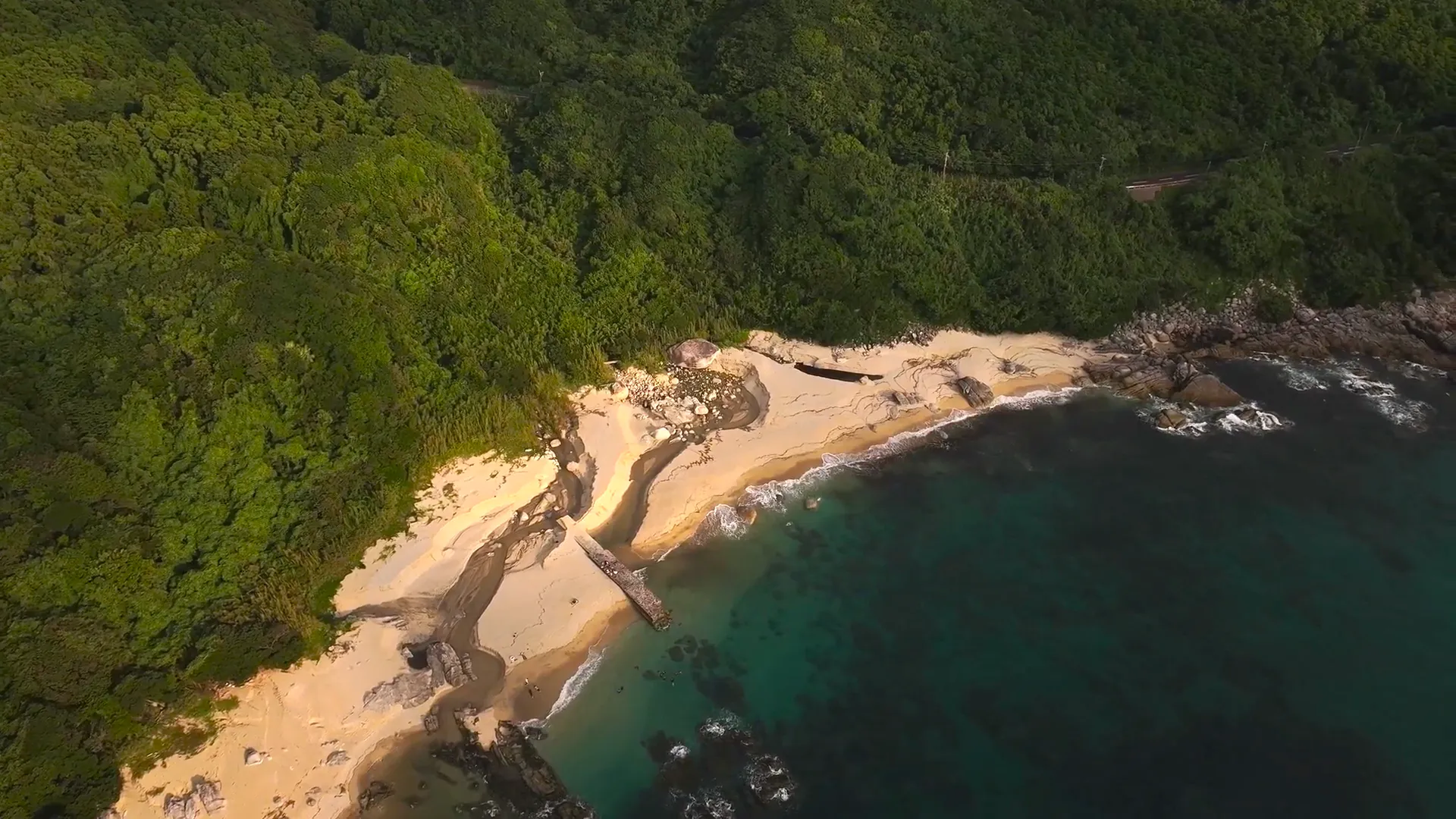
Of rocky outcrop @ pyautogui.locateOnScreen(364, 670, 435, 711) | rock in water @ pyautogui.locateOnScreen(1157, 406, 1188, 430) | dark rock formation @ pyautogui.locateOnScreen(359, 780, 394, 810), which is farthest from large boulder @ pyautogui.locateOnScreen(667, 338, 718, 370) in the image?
dark rock formation @ pyautogui.locateOnScreen(359, 780, 394, 810)

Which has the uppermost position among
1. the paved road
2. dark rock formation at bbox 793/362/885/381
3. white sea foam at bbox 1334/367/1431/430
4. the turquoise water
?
the paved road

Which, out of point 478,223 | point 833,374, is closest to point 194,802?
point 478,223

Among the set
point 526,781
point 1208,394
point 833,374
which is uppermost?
point 833,374

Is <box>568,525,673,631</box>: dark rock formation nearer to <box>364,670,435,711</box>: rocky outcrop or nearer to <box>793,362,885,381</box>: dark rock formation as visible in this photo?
<box>364,670,435,711</box>: rocky outcrop

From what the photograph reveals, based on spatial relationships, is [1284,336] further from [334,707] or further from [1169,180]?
[334,707]

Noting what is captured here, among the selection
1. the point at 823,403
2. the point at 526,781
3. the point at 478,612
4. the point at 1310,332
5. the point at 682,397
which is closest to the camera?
the point at 526,781

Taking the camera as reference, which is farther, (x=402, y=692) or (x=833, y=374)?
(x=833, y=374)

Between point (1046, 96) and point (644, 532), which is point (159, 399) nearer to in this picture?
point (644, 532)
